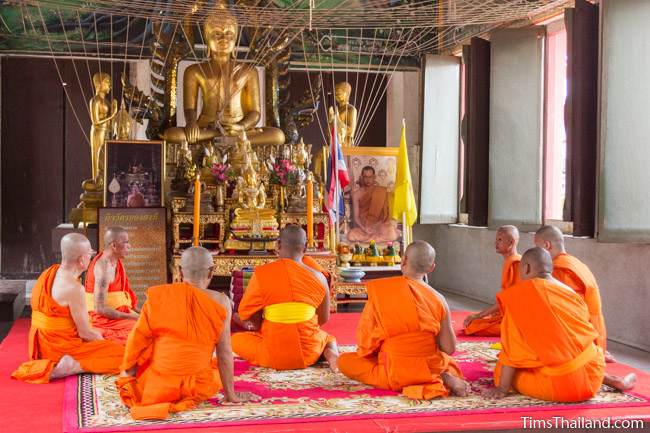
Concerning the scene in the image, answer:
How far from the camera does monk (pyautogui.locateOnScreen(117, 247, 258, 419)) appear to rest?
4445mm

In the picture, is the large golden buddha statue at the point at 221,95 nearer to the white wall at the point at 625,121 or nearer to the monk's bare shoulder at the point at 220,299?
the white wall at the point at 625,121

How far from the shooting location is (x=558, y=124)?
383 inches

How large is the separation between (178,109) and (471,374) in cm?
819

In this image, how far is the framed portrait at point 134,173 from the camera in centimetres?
912

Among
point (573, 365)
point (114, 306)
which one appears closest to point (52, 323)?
point (114, 306)

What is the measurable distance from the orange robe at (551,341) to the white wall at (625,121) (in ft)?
9.32

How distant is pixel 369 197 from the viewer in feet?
32.6

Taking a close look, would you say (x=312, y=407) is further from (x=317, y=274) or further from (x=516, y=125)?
(x=516, y=125)

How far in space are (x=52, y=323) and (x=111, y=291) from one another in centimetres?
75

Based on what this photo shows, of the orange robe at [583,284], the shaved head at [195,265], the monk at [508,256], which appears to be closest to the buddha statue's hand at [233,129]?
the monk at [508,256]

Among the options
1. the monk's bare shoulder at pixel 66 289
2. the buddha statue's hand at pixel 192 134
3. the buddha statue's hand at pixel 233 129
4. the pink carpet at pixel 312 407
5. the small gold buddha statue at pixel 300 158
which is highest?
the buddha statue's hand at pixel 233 129

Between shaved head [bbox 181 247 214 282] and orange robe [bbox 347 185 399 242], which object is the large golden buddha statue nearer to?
orange robe [bbox 347 185 399 242]

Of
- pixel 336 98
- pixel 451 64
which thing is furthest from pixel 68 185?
pixel 451 64

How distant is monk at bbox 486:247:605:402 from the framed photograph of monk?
5092 mm
